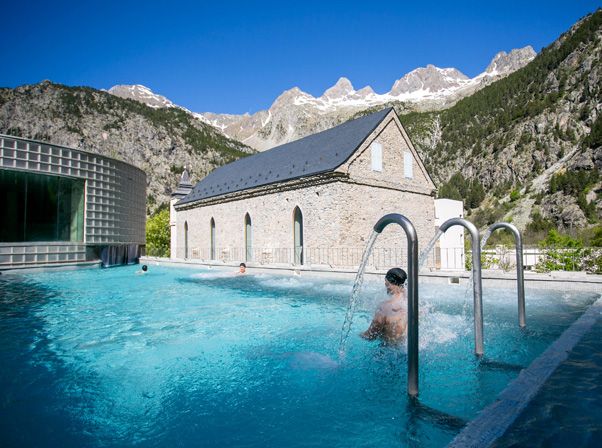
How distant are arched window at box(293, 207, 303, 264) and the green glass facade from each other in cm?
1270

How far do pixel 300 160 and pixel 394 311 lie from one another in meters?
A: 20.7

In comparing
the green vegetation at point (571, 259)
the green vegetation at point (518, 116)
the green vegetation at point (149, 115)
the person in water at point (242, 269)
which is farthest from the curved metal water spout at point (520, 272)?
the green vegetation at point (149, 115)

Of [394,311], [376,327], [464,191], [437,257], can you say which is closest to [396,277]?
[394,311]

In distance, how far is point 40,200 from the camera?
2009 centimetres

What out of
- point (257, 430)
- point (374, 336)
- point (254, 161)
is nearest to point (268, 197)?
point (254, 161)

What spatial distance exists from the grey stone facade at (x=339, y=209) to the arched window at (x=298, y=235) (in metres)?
0.21

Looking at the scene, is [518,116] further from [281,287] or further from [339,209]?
[281,287]

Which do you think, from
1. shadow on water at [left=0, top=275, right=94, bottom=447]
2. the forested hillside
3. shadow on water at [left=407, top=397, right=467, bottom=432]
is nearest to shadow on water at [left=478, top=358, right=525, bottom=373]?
shadow on water at [left=407, top=397, right=467, bottom=432]

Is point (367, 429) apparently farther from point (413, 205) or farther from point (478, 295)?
point (413, 205)

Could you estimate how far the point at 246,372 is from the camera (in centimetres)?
534

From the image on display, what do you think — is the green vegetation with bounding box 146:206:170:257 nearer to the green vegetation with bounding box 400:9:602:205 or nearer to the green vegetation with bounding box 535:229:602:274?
the green vegetation with bounding box 535:229:602:274

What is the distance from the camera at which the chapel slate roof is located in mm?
22922

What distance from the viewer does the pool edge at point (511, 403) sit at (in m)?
2.71

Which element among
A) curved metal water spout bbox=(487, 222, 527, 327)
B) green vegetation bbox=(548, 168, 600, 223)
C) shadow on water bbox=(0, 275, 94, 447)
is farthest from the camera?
green vegetation bbox=(548, 168, 600, 223)
